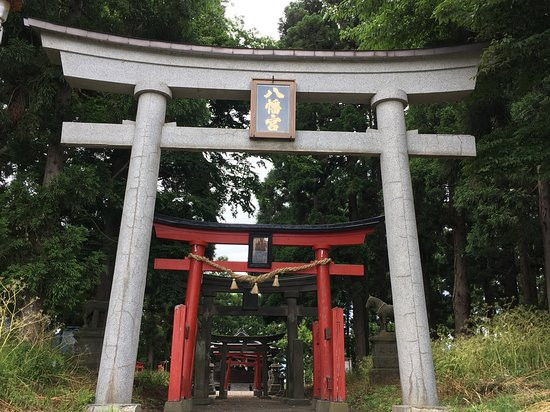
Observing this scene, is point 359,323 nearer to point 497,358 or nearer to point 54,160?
point 497,358

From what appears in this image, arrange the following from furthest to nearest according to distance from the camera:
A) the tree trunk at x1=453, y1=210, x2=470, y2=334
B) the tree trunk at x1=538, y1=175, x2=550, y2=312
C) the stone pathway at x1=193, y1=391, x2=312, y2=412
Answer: the tree trunk at x1=453, y1=210, x2=470, y2=334, the stone pathway at x1=193, y1=391, x2=312, y2=412, the tree trunk at x1=538, y1=175, x2=550, y2=312

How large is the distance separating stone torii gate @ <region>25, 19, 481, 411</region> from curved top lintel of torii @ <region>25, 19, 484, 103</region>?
16 mm

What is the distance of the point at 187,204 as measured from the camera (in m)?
12.8

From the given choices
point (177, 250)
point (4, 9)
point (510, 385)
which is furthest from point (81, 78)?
point (510, 385)

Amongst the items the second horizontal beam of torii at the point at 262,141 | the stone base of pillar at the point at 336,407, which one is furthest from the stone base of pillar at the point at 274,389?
the second horizontal beam of torii at the point at 262,141

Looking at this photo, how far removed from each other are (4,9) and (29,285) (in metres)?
4.23

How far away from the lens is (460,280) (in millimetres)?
14148

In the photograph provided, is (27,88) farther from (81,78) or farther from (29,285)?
(29,285)

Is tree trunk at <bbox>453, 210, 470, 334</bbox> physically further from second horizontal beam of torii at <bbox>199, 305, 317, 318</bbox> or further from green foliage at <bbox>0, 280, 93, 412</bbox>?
green foliage at <bbox>0, 280, 93, 412</bbox>

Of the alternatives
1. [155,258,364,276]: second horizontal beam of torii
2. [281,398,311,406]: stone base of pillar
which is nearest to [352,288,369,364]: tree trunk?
[281,398,311,406]: stone base of pillar

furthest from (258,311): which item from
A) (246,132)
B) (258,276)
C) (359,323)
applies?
(246,132)

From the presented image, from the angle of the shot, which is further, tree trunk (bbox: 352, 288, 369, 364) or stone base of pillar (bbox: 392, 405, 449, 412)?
tree trunk (bbox: 352, 288, 369, 364)

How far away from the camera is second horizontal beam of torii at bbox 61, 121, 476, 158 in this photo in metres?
6.85

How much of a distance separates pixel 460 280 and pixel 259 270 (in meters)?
7.20
